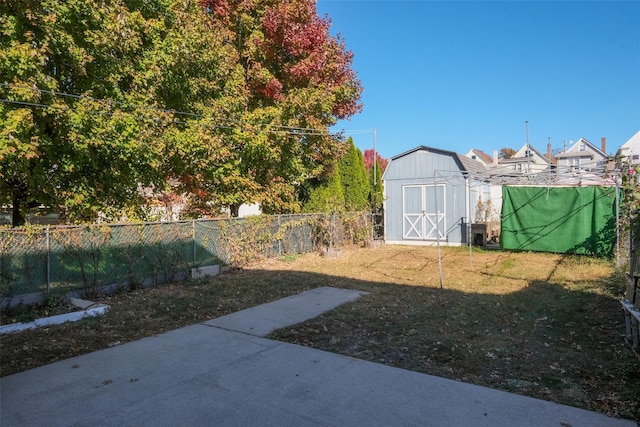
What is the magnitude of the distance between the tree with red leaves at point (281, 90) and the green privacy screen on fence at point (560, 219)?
251 inches

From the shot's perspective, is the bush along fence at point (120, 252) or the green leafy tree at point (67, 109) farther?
the green leafy tree at point (67, 109)

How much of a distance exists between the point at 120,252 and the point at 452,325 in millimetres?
5989

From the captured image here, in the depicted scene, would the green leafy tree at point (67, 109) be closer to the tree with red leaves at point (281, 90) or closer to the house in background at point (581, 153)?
the tree with red leaves at point (281, 90)

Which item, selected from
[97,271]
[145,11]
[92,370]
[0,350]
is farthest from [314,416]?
[145,11]

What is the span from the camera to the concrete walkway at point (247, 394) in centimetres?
286

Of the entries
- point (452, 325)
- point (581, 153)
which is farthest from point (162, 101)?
point (581, 153)

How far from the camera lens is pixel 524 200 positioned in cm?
1254

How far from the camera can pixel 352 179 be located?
16078mm

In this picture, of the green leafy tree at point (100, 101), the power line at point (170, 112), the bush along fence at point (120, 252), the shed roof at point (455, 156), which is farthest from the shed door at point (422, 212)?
the green leafy tree at point (100, 101)

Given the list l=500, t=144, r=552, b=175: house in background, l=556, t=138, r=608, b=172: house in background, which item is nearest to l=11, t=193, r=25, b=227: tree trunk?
l=500, t=144, r=552, b=175: house in background

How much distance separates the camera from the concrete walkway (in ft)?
9.39

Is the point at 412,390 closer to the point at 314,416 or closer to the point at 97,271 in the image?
the point at 314,416

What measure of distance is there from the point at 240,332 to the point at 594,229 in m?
10.6

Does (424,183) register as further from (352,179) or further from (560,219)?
(560,219)
